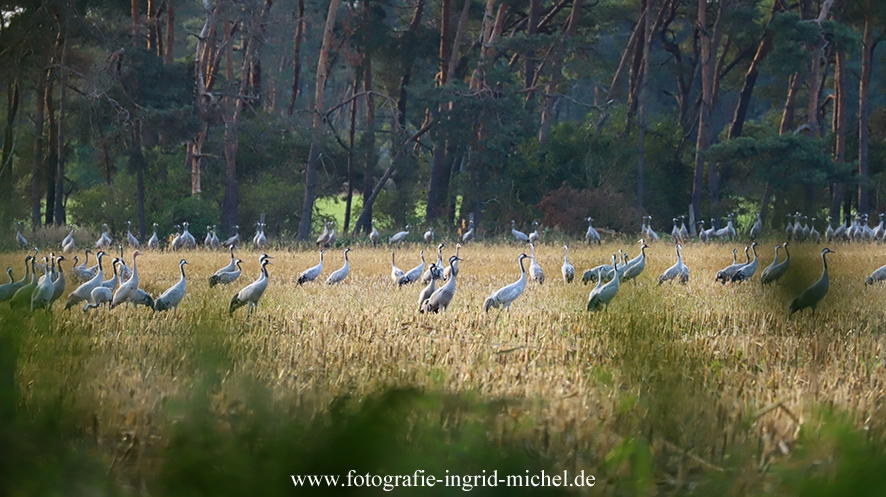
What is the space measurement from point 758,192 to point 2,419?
1312 inches

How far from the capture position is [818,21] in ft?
89.1

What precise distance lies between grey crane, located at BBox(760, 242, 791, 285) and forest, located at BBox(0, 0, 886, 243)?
2371cm

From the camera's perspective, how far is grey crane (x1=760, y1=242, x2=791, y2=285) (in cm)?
138

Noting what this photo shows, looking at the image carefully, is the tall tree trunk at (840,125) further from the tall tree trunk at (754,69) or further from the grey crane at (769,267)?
the grey crane at (769,267)

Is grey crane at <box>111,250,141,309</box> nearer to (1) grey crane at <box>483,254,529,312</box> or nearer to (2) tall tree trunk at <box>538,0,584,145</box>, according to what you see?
(1) grey crane at <box>483,254,529,312</box>

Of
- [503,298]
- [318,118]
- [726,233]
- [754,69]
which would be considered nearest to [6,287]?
[503,298]

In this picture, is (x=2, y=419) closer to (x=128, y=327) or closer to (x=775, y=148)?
(x=128, y=327)

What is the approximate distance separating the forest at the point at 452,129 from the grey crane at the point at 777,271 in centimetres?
2371

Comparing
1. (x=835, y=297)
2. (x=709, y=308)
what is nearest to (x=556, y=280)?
(x=709, y=308)

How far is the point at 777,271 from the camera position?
Result: 1.46 metres

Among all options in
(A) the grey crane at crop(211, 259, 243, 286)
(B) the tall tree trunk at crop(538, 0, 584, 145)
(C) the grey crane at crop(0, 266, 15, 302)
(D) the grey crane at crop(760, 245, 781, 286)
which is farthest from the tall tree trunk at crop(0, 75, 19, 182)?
(B) the tall tree trunk at crop(538, 0, 584, 145)

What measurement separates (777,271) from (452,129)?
27796 millimetres

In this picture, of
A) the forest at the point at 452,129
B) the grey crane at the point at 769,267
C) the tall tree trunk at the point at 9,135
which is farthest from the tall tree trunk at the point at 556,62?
the grey crane at the point at 769,267

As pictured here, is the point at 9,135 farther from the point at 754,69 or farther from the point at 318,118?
the point at 754,69
